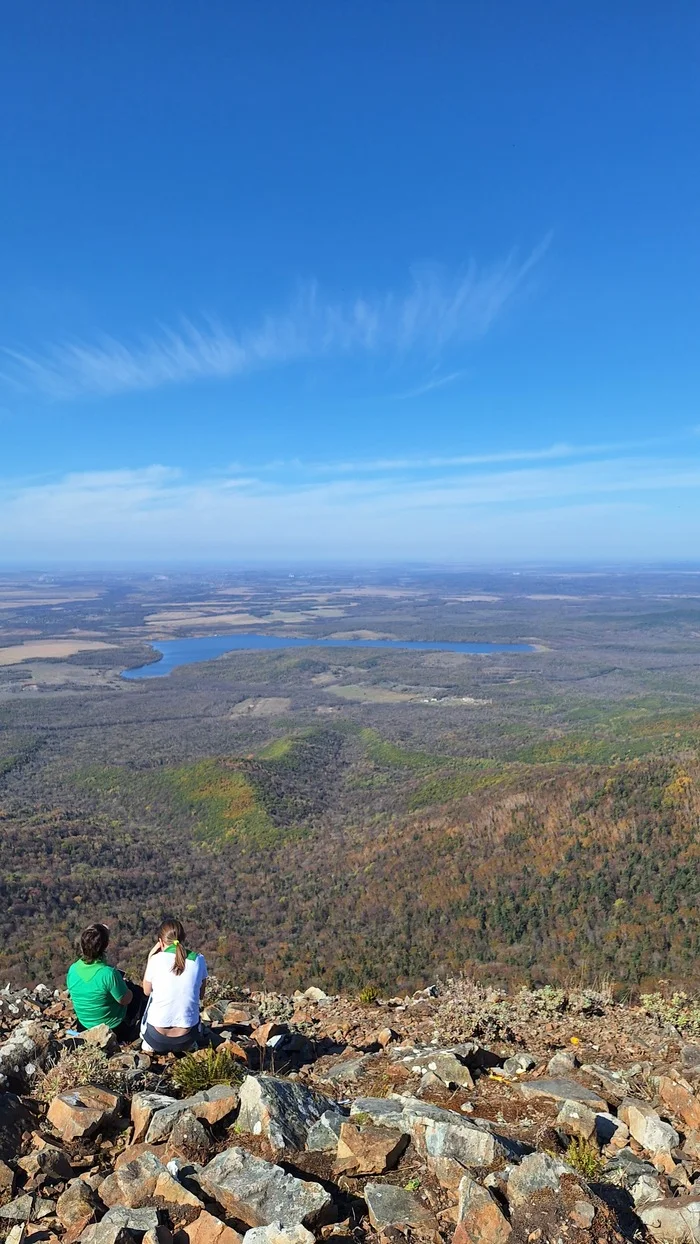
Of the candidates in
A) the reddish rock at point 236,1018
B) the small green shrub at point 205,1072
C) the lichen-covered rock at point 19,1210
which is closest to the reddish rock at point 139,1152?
the lichen-covered rock at point 19,1210

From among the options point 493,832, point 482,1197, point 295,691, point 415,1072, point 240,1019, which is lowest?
point 295,691

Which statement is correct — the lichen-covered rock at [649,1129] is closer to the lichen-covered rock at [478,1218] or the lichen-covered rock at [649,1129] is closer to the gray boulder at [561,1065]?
Result: the gray boulder at [561,1065]

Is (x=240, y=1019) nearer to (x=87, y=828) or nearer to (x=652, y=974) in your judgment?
(x=652, y=974)

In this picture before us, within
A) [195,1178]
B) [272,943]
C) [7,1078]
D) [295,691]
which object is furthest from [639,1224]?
[295,691]

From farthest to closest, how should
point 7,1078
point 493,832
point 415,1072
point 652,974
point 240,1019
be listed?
point 493,832 → point 652,974 → point 240,1019 → point 415,1072 → point 7,1078

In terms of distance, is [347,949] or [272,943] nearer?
[347,949]

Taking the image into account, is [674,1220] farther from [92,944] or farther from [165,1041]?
[92,944]

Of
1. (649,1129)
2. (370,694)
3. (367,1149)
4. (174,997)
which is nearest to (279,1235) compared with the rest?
(367,1149)
